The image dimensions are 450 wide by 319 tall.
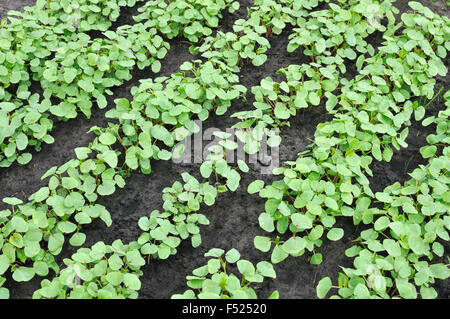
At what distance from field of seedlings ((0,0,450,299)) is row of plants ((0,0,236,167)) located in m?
0.01

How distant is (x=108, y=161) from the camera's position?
2.42 meters

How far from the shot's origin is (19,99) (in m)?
3.00

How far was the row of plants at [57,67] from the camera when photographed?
2.70m

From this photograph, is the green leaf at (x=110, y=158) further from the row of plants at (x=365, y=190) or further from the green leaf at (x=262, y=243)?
the green leaf at (x=262, y=243)

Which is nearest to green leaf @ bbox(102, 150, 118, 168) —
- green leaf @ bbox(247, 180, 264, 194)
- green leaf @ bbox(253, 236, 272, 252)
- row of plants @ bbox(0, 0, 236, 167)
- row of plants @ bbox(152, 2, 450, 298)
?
row of plants @ bbox(0, 0, 236, 167)

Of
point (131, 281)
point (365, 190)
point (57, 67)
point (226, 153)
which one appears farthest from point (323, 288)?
point (57, 67)

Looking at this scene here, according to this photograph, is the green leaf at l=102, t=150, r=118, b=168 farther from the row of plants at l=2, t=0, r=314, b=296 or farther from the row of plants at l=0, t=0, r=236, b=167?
the row of plants at l=0, t=0, r=236, b=167

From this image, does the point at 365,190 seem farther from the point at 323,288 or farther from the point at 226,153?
the point at 226,153

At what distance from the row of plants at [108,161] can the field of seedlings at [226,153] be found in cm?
1

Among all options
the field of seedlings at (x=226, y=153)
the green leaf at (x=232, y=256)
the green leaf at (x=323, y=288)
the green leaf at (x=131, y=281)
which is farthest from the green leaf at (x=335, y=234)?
the green leaf at (x=131, y=281)

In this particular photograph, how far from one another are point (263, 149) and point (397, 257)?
3.37ft

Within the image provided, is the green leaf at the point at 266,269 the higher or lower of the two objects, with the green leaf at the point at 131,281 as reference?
higher

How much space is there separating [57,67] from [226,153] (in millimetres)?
1418

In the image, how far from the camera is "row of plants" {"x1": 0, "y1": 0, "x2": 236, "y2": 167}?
270 centimetres
